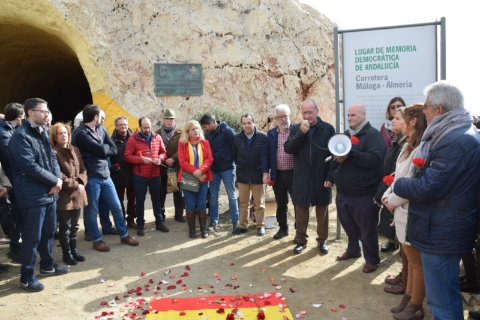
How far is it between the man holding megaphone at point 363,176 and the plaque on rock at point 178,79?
6109mm

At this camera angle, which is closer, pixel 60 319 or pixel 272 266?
pixel 60 319

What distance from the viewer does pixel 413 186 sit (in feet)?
9.53

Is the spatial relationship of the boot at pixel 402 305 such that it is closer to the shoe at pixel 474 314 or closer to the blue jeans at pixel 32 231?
the shoe at pixel 474 314

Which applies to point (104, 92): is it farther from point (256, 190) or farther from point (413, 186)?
point (413, 186)

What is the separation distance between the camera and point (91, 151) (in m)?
5.58

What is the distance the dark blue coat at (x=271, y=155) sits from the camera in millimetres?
5938

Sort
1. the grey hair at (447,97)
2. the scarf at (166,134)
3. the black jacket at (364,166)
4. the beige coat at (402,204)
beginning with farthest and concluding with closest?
the scarf at (166,134) → the black jacket at (364,166) → the beige coat at (402,204) → the grey hair at (447,97)

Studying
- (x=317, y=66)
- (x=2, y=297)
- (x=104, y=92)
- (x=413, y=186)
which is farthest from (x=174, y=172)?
(x=317, y=66)

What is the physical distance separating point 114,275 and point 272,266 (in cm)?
192

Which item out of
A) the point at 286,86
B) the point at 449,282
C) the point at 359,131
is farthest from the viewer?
the point at 286,86

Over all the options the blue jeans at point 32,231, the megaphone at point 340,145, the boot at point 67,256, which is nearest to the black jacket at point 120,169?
the boot at point 67,256

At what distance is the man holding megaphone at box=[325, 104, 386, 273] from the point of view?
182 inches

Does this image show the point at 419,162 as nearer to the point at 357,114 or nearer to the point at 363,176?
the point at 363,176

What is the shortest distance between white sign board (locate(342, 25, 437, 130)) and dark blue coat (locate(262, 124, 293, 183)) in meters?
1.07
